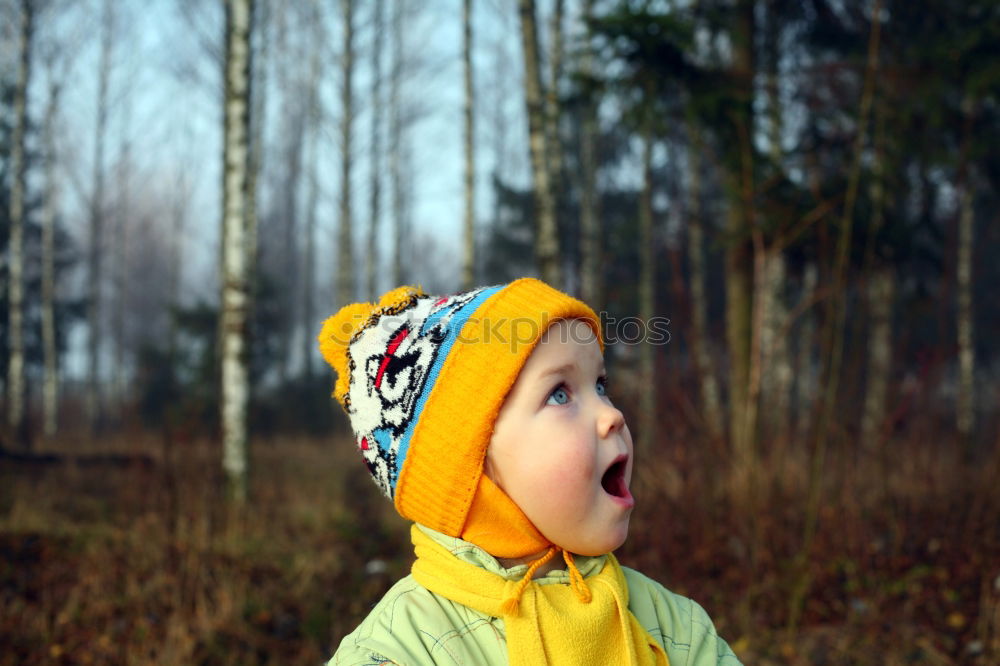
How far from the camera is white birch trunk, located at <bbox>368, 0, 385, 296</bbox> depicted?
48.3 ft

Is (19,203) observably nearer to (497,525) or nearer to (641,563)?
(641,563)

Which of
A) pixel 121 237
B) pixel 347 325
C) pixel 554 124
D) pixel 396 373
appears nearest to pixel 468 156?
pixel 554 124

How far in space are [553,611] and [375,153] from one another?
15.7 meters

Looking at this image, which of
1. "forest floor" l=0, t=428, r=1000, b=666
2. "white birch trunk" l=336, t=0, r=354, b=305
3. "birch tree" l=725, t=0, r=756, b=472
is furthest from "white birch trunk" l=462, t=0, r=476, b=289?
"forest floor" l=0, t=428, r=1000, b=666

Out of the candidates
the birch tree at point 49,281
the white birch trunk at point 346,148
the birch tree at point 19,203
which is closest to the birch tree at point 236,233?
the birch tree at point 19,203

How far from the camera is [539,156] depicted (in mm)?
7023

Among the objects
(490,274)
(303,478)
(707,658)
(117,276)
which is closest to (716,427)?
(707,658)

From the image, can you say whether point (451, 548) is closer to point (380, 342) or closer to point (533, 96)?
point (380, 342)

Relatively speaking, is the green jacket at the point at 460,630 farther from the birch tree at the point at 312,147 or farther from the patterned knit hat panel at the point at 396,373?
the birch tree at the point at 312,147

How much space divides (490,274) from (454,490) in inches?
669

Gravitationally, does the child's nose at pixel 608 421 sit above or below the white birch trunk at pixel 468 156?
below

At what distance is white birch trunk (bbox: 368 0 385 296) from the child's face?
12608mm

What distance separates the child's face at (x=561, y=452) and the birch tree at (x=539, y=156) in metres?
5.30

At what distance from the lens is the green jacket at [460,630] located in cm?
135
